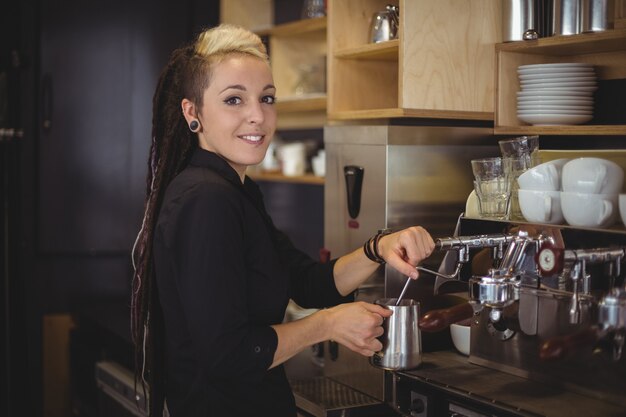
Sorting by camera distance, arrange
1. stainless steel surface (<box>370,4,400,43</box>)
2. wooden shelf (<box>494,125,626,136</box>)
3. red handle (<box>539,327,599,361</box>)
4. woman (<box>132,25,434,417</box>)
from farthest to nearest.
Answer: stainless steel surface (<box>370,4,400,43</box>)
wooden shelf (<box>494,125,626,136</box>)
woman (<box>132,25,434,417</box>)
red handle (<box>539,327,599,361</box>)

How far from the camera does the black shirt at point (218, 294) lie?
5.64 feet

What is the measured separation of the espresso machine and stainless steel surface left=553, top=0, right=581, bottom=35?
538 mm

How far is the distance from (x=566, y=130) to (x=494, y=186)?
0.95 feet

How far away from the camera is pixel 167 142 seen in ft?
6.60

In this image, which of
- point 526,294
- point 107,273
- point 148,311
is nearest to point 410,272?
point 526,294

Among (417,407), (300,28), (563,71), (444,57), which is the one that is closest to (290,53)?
(300,28)

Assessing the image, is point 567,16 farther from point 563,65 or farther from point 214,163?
point 214,163

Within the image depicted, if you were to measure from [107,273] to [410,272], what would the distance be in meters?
2.35

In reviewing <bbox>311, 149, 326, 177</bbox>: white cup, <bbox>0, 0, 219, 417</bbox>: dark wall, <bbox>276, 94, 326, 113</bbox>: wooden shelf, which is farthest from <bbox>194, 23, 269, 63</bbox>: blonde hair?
<bbox>0, 0, 219, 417</bbox>: dark wall

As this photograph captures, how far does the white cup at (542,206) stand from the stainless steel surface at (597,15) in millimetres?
459

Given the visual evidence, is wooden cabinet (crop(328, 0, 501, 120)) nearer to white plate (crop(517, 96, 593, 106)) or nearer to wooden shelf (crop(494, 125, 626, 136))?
wooden shelf (crop(494, 125, 626, 136))

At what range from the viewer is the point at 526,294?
1960mm

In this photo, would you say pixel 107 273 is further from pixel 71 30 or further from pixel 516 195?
pixel 516 195

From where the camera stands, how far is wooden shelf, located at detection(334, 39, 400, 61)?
2.43m
